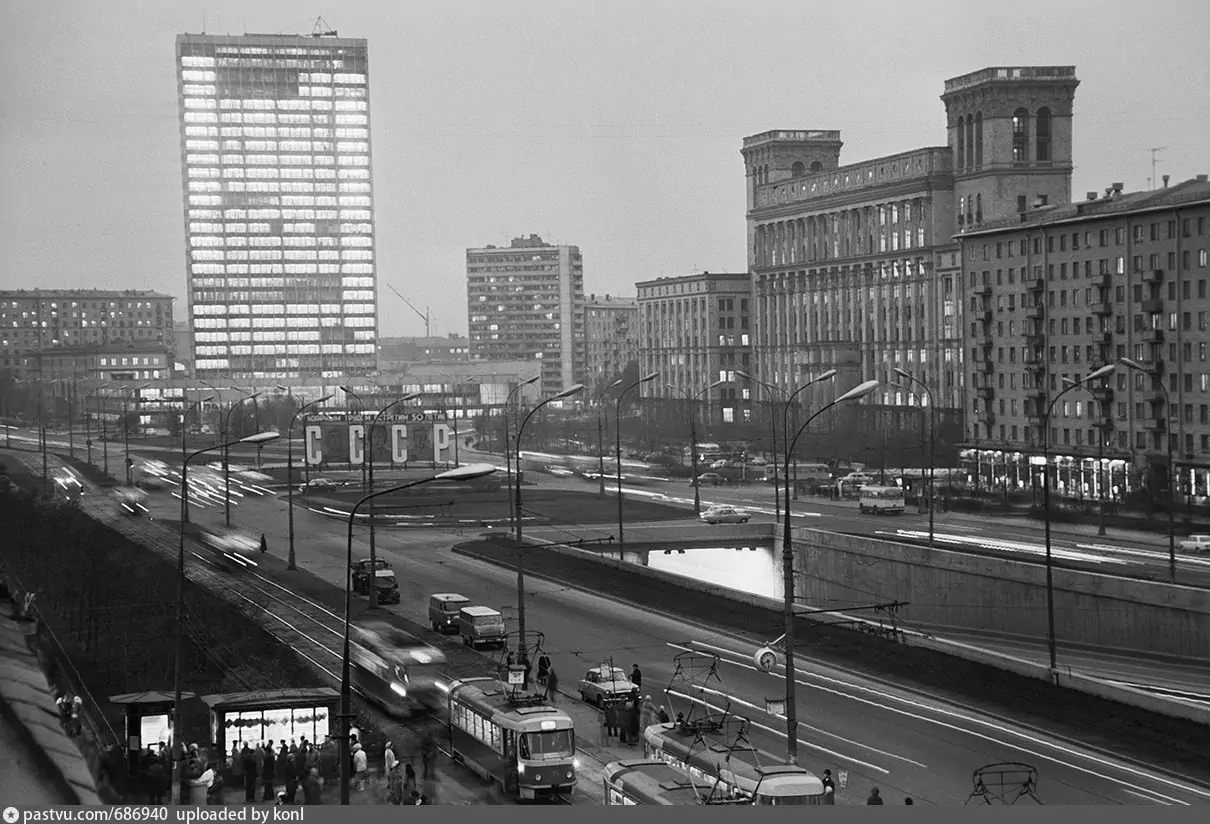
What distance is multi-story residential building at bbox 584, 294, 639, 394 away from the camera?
11838 cm

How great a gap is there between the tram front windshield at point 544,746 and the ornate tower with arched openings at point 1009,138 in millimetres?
46072

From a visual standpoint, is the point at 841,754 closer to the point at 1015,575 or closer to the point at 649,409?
the point at 1015,575

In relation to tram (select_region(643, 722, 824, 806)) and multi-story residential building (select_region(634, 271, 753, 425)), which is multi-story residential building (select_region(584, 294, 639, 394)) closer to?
multi-story residential building (select_region(634, 271, 753, 425))

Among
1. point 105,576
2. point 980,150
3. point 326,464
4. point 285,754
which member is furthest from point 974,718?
point 980,150

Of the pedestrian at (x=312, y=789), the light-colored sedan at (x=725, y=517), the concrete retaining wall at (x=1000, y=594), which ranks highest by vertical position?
the light-colored sedan at (x=725, y=517)

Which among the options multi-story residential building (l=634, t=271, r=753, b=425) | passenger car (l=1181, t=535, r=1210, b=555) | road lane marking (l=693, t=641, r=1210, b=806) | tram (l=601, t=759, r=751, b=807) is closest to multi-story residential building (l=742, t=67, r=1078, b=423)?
multi-story residential building (l=634, t=271, r=753, b=425)

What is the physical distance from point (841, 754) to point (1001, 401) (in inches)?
1638

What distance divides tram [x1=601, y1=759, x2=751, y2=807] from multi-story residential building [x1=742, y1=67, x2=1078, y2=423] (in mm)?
47738

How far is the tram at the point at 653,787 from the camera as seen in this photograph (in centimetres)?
1475

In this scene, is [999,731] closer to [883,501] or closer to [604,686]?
[604,686]

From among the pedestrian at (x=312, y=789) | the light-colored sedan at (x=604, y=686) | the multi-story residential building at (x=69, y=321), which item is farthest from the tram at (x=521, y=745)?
the multi-story residential building at (x=69, y=321)

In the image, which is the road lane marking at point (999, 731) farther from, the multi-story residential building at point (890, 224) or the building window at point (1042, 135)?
the building window at point (1042, 135)

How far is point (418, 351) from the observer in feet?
515

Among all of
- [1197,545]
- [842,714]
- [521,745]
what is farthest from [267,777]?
[1197,545]
